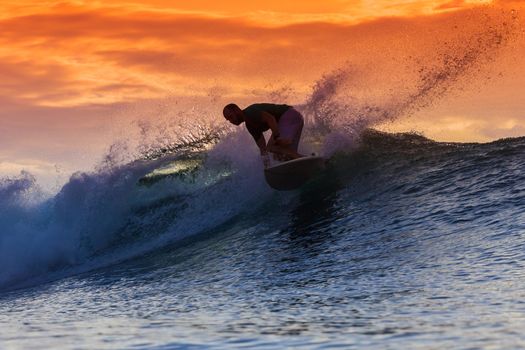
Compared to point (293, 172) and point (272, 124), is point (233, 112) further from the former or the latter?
point (293, 172)

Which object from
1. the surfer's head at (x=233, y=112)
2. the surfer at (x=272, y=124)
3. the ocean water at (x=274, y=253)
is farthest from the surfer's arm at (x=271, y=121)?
the ocean water at (x=274, y=253)

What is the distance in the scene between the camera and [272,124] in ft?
40.6

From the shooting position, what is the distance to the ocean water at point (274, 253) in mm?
5336

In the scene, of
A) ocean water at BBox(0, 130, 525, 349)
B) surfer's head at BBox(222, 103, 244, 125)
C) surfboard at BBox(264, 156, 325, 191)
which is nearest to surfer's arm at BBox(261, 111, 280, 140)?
surfer's head at BBox(222, 103, 244, 125)

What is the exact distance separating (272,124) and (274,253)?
2585mm

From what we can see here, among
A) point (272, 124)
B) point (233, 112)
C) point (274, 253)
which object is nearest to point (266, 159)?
point (272, 124)

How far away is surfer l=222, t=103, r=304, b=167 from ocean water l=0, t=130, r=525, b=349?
104 centimetres

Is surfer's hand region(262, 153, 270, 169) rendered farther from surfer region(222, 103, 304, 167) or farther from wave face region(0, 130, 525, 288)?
wave face region(0, 130, 525, 288)

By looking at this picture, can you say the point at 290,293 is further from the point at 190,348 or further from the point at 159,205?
the point at 159,205

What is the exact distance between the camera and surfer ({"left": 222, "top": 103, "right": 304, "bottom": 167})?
1234 cm

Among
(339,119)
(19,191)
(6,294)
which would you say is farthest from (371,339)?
(19,191)

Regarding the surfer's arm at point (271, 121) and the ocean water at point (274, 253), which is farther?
the surfer's arm at point (271, 121)

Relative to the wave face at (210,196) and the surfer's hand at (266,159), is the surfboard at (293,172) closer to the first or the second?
the surfer's hand at (266,159)

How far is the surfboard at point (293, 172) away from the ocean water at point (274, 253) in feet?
1.14
